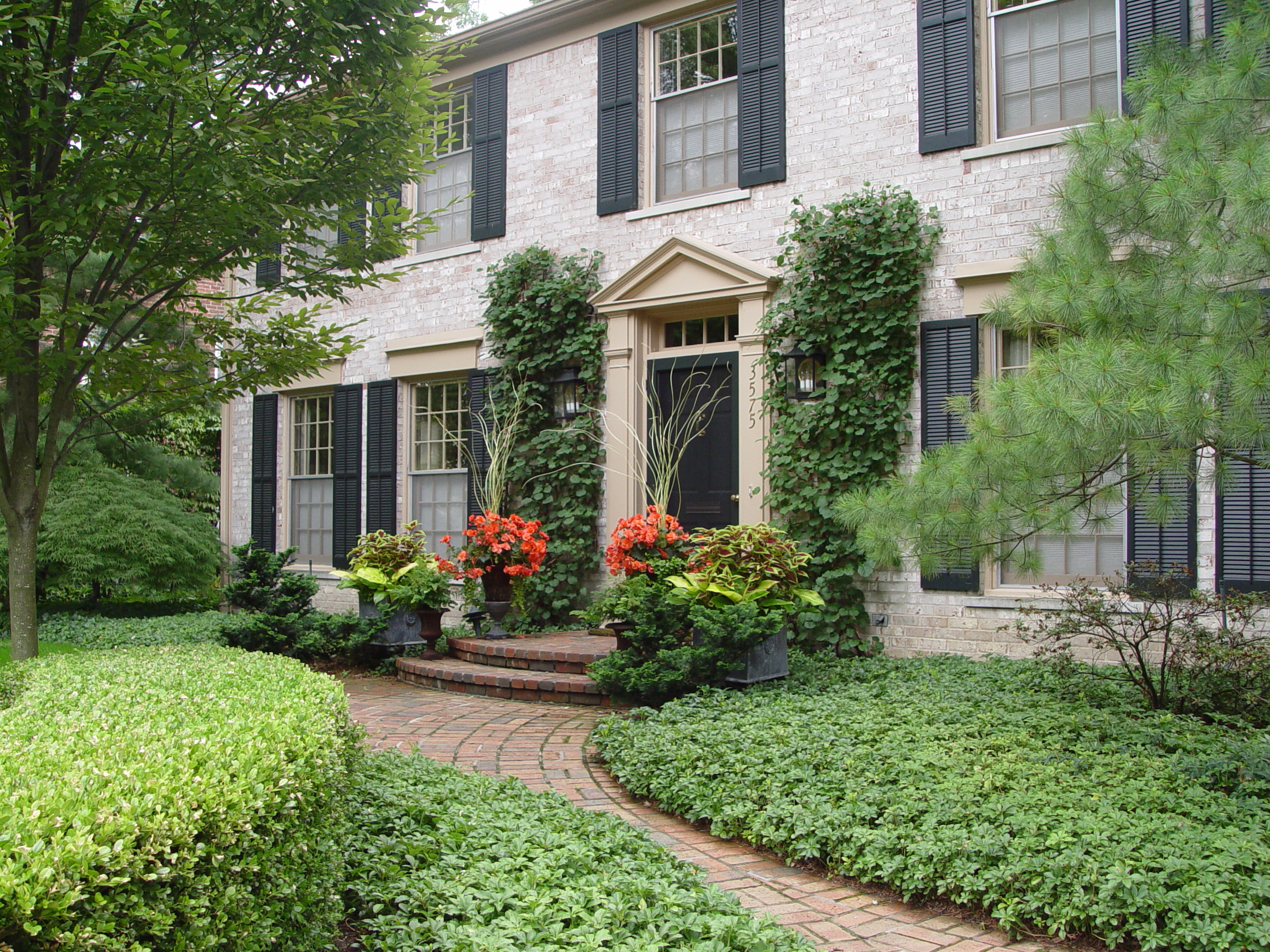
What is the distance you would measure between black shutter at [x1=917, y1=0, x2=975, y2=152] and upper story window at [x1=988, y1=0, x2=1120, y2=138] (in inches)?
9.0

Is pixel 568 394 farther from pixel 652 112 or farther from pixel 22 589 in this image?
pixel 22 589

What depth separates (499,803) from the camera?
A: 3473mm

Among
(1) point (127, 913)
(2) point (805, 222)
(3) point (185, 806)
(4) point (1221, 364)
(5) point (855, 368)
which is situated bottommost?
(1) point (127, 913)

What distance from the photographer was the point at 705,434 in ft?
26.3

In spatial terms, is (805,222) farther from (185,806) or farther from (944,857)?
(185,806)

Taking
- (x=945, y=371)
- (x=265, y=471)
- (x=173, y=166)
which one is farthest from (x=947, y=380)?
(x=265, y=471)

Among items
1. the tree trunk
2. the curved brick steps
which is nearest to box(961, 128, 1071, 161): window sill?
the curved brick steps

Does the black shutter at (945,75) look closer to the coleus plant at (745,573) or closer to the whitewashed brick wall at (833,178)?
the whitewashed brick wall at (833,178)

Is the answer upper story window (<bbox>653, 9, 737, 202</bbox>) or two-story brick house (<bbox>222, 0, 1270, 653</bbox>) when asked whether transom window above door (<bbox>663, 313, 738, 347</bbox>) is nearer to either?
two-story brick house (<bbox>222, 0, 1270, 653</bbox>)

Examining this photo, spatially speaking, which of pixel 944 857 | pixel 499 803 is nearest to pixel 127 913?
pixel 499 803

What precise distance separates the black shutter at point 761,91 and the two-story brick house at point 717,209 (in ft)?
0.06

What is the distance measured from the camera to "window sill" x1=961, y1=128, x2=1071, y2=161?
21.4 ft

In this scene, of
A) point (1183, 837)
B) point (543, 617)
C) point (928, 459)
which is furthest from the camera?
point (543, 617)

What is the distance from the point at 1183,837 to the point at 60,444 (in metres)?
10.1
